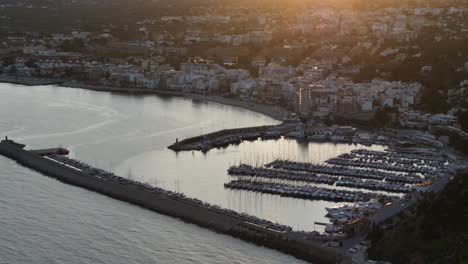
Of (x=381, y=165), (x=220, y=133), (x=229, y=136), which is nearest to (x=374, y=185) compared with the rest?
(x=381, y=165)

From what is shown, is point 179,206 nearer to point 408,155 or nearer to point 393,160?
point 393,160

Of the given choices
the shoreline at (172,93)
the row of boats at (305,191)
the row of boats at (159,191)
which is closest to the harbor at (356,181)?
the row of boats at (305,191)

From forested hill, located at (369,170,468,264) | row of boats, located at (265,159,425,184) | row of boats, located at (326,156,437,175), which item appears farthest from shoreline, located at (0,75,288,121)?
forested hill, located at (369,170,468,264)

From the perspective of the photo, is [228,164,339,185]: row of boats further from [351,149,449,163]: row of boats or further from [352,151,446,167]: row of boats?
[351,149,449,163]: row of boats

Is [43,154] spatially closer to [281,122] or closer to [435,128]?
[281,122]

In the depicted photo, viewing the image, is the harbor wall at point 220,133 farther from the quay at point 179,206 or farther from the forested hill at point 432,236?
the forested hill at point 432,236

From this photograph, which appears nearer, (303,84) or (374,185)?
(374,185)
